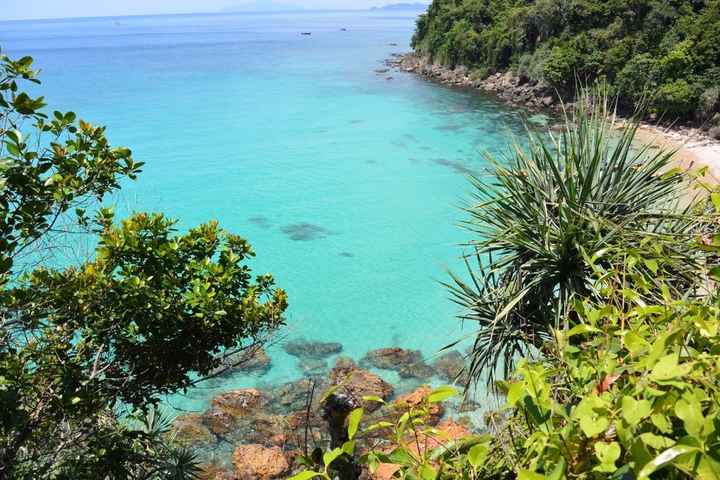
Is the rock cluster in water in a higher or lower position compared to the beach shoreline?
lower

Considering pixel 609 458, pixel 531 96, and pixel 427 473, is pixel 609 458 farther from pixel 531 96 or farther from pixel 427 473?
pixel 531 96

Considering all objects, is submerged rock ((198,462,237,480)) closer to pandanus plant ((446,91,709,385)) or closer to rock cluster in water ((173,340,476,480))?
rock cluster in water ((173,340,476,480))

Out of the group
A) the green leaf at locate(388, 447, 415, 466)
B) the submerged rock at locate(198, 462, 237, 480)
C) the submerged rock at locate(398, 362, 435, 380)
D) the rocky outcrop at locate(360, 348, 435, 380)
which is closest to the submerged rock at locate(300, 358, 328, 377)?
the rocky outcrop at locate(360, 348, 435, 380)

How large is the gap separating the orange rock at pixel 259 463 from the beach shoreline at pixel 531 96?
55.8 ft

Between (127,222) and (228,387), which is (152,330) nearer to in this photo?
(127,222)

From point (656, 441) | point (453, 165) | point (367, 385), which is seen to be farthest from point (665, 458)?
point (453, 165)

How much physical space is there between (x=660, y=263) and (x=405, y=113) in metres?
34.5

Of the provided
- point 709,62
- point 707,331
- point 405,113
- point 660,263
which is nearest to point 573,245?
point 660,263

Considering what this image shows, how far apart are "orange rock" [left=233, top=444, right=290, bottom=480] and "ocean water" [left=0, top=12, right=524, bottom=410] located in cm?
202

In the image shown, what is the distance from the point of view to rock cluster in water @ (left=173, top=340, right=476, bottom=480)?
916 cm

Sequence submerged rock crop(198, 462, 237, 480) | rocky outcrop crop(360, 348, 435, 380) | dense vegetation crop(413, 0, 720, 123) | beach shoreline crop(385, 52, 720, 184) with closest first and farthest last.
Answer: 1. submerged rock crop(198, 462, 237, 480)
2. rocky outcrop crop(360, 348, 435, 380)
3. beach shoreline crop(385, 52, 720, 184)
4. dense vegetation crop(413, 0, 720, 123)

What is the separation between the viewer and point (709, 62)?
94.4ft

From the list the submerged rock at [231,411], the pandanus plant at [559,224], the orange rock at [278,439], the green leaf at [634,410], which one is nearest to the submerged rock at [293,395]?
the submerged rock at [231,411]

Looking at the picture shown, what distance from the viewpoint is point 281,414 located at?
1079cm
